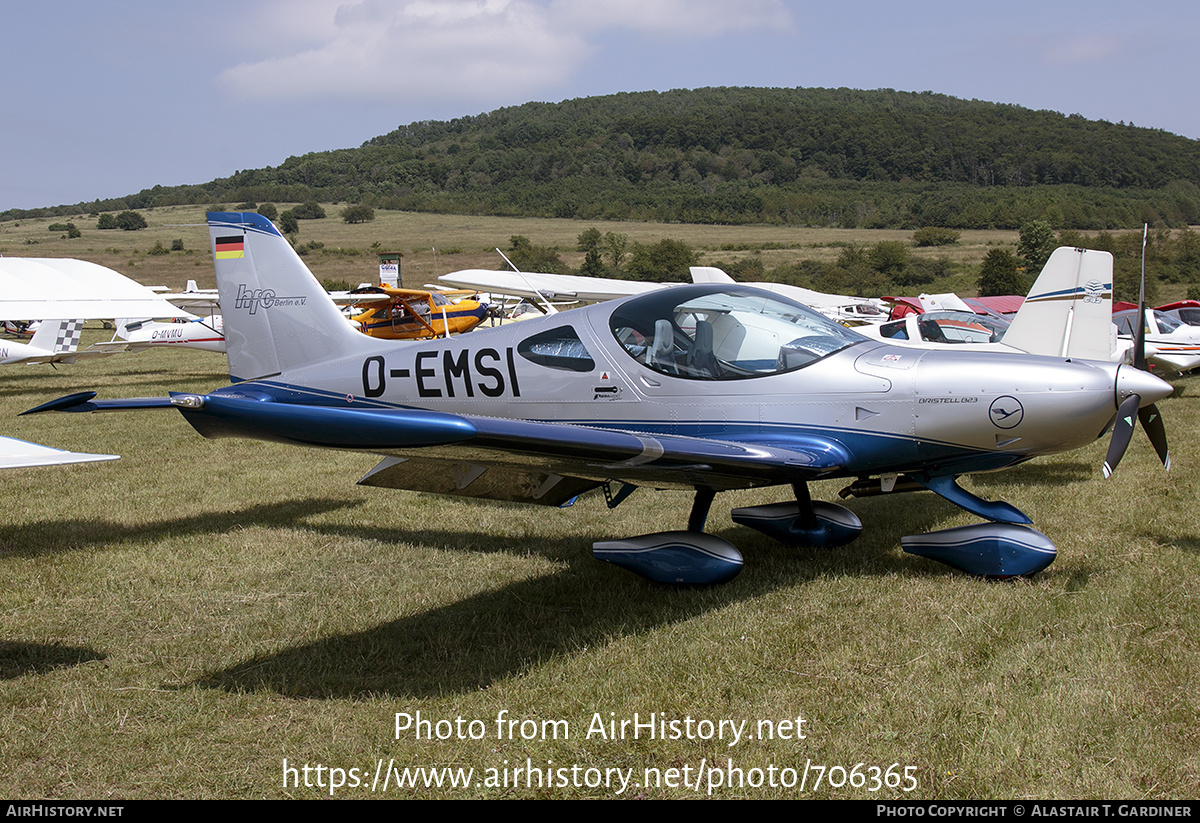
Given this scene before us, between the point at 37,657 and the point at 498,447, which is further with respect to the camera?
the point at 37,657

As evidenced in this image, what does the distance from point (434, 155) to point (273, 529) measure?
18184cm

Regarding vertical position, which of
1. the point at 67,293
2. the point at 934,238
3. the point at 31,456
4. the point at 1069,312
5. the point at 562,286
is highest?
the point at 934,238

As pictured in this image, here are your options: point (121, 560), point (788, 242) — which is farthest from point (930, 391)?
point (788, 242)

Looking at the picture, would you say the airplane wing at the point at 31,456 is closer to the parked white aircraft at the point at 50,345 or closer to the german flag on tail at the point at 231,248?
the german flag on tail at the point at 231,248

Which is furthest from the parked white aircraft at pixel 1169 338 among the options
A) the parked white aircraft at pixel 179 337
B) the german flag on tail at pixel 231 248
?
the parked white aircraft at pixel 179 337

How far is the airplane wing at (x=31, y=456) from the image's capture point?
4.61 meters

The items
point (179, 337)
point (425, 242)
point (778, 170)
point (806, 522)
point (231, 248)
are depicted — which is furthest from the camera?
point (778, 170)

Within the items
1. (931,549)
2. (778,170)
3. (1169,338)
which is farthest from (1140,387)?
(778,170)

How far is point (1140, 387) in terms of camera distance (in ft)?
15.4

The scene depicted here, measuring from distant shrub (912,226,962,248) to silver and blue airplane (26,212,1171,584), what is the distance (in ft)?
274

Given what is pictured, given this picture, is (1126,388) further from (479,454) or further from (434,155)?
(434,155)

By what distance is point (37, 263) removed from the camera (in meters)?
17.5

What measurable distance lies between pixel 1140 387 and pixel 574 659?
133 inches

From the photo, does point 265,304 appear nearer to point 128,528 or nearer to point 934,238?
point 128,528
